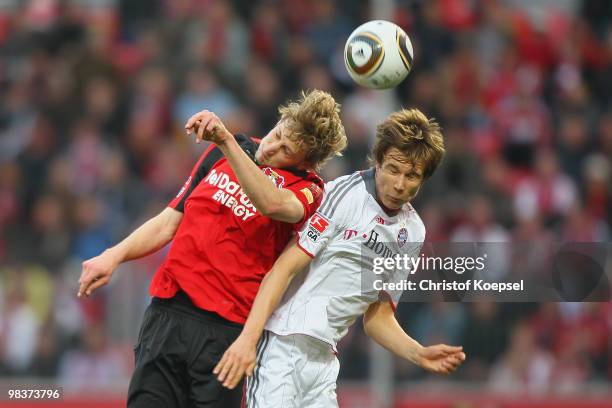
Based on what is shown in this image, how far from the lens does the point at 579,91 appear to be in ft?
44.0

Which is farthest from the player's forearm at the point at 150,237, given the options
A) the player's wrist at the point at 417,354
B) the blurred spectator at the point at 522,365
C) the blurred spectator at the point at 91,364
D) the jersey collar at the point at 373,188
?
the blurred spectator at the point at 522,365

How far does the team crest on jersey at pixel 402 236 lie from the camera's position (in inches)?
216

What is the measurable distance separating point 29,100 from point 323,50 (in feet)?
11.2

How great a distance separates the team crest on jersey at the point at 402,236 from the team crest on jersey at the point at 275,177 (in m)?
0.63

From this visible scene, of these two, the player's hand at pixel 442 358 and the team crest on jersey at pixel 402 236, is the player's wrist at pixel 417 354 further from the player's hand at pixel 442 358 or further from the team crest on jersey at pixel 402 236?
the team crest on jersey at pixel 402 236

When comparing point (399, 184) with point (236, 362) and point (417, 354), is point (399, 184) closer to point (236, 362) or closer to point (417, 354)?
point (417, 354)

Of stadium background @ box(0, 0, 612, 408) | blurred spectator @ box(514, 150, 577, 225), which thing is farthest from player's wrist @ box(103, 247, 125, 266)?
blurred spectator @ box(514, 150, 577, 225)

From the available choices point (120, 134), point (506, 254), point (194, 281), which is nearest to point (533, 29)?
point (120, 134)

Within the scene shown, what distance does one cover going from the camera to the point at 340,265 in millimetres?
5398

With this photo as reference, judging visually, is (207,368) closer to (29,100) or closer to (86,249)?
(86,249)

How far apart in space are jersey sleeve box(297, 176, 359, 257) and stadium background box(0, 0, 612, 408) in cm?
441

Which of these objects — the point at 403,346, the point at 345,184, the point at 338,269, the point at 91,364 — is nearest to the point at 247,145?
the point at 345,184

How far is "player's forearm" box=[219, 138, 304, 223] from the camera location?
4.86 meters

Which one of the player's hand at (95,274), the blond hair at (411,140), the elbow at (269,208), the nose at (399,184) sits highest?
the blond hair at (411,140)
